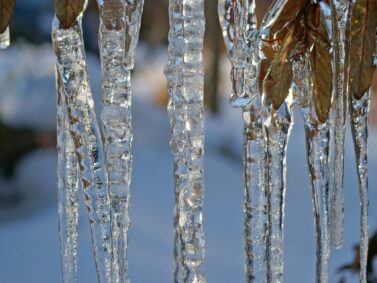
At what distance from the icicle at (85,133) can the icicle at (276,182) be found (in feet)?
0.56

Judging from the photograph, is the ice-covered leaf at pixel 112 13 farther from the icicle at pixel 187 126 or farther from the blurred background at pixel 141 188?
the blurred background at pixel 141 188

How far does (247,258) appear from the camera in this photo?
75 cm

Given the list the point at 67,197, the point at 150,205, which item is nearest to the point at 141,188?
the point at 150,205

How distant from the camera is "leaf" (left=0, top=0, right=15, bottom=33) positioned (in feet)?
2.25

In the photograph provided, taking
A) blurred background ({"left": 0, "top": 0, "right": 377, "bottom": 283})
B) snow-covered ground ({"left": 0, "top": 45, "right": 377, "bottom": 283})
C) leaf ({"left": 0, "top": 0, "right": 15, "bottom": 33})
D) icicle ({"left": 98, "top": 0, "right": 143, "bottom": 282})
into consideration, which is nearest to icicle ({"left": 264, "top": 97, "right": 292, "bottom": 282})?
icicle ({"left": 98, "top": 0, "right": 143, "bottom": 282})

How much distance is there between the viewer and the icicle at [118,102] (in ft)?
2.18

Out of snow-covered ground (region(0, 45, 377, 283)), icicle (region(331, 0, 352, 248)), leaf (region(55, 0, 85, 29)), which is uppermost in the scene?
leaf (region(55, 0, 85, 29))

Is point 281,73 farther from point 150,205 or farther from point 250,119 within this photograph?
point 150,205

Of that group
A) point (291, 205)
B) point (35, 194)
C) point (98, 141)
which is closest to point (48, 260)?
point (35, 194)

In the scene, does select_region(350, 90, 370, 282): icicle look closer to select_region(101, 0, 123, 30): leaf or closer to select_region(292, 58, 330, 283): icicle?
select_region(292, 58, 330, 283): icicle

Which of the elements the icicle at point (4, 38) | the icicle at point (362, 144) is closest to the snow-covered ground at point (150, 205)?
the icicle at point (362, 144)

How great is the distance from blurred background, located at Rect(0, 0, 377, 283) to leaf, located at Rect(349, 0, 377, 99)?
0.77 meters

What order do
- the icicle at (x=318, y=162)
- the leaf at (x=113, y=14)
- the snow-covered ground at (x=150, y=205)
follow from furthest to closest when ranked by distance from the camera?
the snow-covered ground at (x=150, y=205)
the icicle at (x=318, y=162)
the leaf at (x=113, y=14)

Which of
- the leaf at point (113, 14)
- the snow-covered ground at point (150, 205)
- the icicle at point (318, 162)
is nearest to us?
the leaf at point (113, 14)
